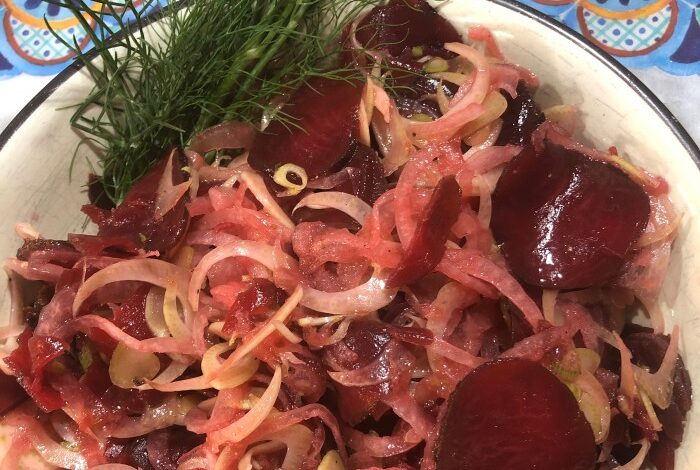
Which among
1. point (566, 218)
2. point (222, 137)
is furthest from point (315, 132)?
point (566, 218)

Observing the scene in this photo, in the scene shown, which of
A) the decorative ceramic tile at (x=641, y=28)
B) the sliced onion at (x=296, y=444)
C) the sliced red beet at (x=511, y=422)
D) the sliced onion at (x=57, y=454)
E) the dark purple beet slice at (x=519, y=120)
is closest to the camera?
the sliced red beet at (x=511, y=422)

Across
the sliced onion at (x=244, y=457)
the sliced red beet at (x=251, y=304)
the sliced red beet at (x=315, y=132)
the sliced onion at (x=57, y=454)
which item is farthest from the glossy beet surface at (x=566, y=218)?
the sliced onion at (x=57, y=454)

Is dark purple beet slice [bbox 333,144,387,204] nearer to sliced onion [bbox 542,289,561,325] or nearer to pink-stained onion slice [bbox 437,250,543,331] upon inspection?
pink-stained onion slice [bbox 437,250,543,331]

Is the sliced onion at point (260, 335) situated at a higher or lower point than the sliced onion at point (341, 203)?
lower

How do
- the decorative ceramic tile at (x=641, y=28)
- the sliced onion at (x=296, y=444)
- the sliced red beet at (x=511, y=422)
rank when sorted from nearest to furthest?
1. the sliced red beet at (x=511, y=422)
2. the sliced onion at (x=296, y=444)
3. the decorative ceramic tile at (x=641, y=28)

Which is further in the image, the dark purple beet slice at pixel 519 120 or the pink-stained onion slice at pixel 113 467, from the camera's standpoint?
the dark purple beet slice at pixel 519 120

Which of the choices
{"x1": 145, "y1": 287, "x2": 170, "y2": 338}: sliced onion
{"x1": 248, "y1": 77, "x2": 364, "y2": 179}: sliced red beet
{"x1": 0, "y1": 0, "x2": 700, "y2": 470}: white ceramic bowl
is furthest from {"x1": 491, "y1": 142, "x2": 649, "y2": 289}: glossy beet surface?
{"x1": 145, "y1": 287, "x2": 170, "y2": 338}: sliced onion

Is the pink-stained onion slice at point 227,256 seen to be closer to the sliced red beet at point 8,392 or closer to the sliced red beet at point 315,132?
the sliced red beet at point 315,132
